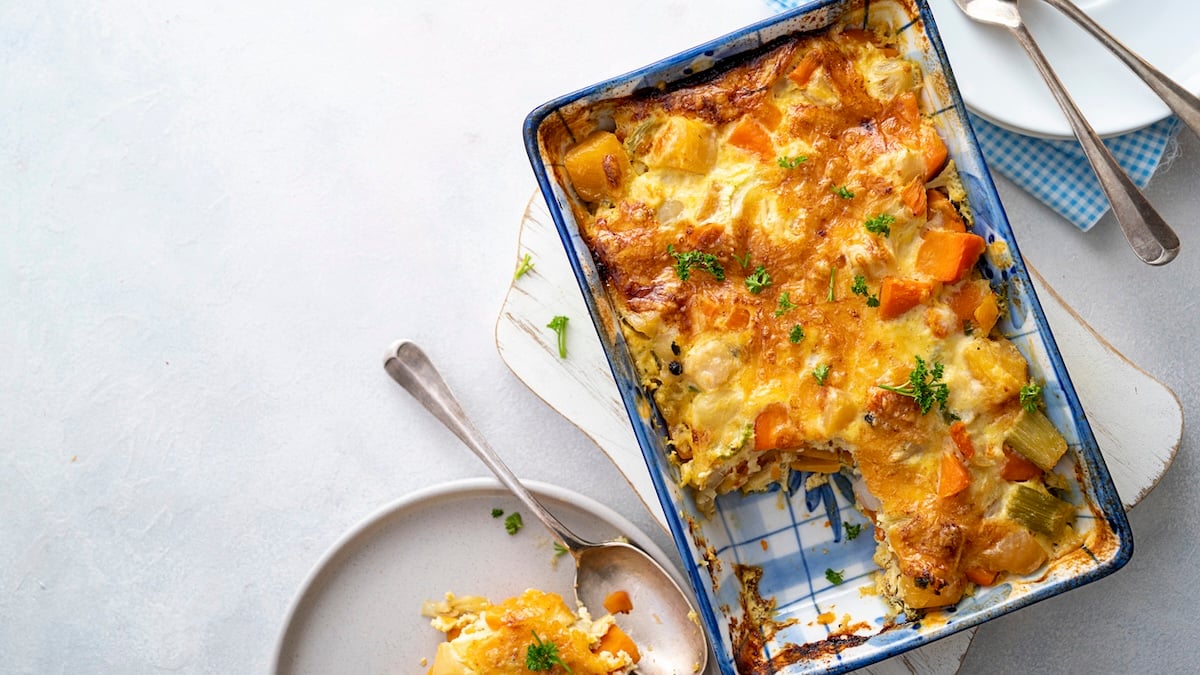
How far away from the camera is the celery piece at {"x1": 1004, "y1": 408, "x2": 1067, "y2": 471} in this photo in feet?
8.45

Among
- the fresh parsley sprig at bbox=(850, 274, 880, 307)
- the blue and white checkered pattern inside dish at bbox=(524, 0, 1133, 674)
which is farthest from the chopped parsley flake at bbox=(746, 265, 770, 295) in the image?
the blue and white checkered pattern inside dish at bbox=(524, 0, 1133, 674)

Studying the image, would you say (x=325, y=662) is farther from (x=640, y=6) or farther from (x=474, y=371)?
(x=640, y=6)

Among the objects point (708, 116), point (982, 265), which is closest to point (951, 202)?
point (982, 265)

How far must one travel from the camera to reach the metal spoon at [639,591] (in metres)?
3.00

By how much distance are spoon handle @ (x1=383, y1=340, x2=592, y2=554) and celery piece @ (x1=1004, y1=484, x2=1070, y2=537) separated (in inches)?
50.9

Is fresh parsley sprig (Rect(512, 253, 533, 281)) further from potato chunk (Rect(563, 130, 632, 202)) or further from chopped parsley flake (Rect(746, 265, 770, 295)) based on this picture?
chopped parsley flake (Rect(746, 265, 770, 295))

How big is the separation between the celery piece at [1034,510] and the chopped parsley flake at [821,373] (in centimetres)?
63

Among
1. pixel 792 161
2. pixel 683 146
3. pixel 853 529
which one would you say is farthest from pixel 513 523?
pixel 792 161

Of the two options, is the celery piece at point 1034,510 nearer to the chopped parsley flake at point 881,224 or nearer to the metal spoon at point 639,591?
the chopped parsley flake at point 881,224

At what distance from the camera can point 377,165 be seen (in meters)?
3.37

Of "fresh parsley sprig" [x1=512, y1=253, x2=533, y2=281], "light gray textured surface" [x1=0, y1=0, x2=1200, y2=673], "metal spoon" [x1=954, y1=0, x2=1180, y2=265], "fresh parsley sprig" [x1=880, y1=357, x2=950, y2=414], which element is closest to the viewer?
"fresh parsley sprig" [x1=880, y1=357, x2=950, y2=414]

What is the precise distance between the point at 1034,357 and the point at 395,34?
7.99 ft

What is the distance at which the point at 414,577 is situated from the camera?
3119mm

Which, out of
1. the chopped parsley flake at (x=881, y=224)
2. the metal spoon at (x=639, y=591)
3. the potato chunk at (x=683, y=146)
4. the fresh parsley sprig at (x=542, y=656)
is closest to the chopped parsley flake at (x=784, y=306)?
the chopped parsley flake at (x=881, y=224)
